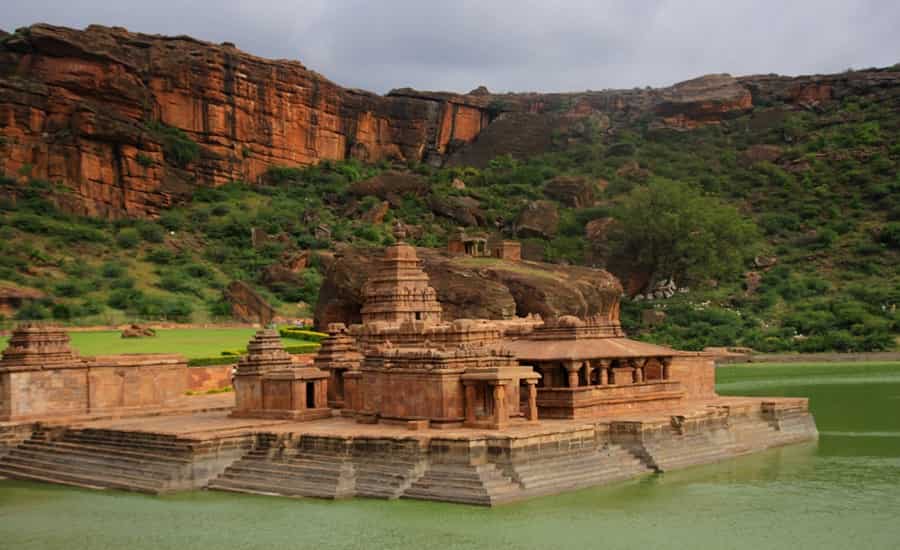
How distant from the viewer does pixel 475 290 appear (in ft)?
132

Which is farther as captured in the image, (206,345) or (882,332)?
(882,332)

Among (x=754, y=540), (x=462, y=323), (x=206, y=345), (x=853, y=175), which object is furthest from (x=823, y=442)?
(x=853, y=175)

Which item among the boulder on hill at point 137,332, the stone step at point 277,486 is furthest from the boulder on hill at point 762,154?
the stone step at point 277,486

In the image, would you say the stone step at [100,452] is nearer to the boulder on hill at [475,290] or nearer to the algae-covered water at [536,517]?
the algae-covered water at [536,517]

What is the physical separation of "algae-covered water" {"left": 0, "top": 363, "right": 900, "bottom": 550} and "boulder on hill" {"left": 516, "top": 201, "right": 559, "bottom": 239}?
43651mm

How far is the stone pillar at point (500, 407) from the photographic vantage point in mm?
20125

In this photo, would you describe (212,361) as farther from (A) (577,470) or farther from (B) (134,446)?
(A) (577,470)

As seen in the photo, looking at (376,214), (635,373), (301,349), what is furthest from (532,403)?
(376,214)

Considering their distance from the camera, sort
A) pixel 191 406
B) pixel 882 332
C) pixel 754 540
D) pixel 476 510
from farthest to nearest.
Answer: pixel 882 332 → pixel 191 406 → pixel 476 510 → pixel 754 540

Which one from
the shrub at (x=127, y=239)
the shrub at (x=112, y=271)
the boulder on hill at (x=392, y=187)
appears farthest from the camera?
the boulder on hill at (x=392, y=187)

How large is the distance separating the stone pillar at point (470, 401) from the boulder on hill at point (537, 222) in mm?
45163

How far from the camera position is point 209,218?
65.8 meters

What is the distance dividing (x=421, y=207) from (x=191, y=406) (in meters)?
42.1

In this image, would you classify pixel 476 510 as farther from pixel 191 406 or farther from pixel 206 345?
pixel 206 345
